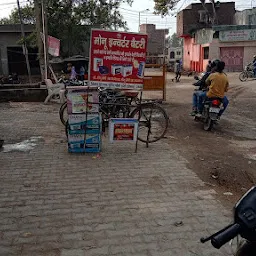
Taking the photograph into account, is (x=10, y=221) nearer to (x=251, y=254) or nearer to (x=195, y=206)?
(x=195, y=206)

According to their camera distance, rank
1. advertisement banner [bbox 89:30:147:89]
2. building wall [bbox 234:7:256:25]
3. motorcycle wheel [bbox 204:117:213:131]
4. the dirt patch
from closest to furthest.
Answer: the dirt patch < advertisement banner [bbox 89:30:147:89] < motorcycle wheel [bbox 204:117:213:131] < building wall [bbox 234:7:256:25]

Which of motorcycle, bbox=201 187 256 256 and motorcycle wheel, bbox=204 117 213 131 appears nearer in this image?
motorcycle, bbox=201 187 256 256

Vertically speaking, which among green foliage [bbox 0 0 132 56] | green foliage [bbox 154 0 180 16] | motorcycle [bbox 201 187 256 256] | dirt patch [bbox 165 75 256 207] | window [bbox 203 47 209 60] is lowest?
dirt patch [bbox 165 75 256 207]

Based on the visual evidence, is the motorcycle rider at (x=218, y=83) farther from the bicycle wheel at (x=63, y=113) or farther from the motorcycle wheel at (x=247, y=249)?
the motorcycle wheel at (x=247, y=249)

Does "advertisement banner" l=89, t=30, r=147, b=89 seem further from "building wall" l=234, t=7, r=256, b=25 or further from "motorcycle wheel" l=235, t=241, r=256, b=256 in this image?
"building wall" l=234, t=7, r=256, b=25

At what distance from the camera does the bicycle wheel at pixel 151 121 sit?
265 inches

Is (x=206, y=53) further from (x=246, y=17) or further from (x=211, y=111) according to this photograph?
(x=211, y=111)

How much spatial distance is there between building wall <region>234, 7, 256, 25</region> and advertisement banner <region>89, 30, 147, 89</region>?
32.0 metres

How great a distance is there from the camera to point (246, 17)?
35.8m

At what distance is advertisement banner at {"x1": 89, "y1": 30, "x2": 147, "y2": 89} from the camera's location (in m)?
5.93

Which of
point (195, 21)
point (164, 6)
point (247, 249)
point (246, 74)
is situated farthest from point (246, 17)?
point (247, 249)

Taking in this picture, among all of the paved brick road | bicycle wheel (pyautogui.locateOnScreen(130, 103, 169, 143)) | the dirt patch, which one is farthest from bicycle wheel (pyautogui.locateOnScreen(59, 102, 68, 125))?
the dirt patch

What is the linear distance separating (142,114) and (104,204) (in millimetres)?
2934

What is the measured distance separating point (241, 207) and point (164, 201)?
8.21 feet
